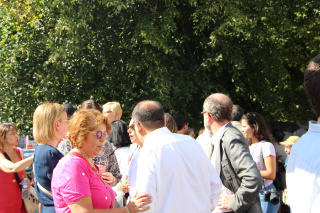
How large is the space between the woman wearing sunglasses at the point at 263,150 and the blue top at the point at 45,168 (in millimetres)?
2616

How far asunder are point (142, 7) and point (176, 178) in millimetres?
7757

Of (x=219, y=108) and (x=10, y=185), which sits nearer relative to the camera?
(x=219, y=108)

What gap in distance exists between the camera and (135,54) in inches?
372

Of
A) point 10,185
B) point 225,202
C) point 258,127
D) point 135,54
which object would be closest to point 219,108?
point 225,202

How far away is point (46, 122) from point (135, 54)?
21.2 feet

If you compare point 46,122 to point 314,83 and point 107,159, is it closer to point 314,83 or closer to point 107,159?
point 107,159

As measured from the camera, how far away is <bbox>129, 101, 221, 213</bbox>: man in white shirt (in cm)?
248

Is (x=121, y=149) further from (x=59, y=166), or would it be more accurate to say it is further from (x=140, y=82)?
(x=140, y=82)

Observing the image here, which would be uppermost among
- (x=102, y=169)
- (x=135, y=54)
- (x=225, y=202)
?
(x=135, y=54)

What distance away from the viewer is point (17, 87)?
9.82 meters

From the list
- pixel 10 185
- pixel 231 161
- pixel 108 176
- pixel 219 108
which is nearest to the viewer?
A: pixel 231 161

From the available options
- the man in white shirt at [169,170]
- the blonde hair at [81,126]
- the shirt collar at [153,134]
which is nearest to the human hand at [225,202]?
the man in white shirt at [169,170]

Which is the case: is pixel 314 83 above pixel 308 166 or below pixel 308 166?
above

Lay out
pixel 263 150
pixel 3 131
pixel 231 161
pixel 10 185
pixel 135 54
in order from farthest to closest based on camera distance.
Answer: pixel 135 54 < pixel 3 131 < pixel 263 150 < pixel 10 185 < pixel 231 161
